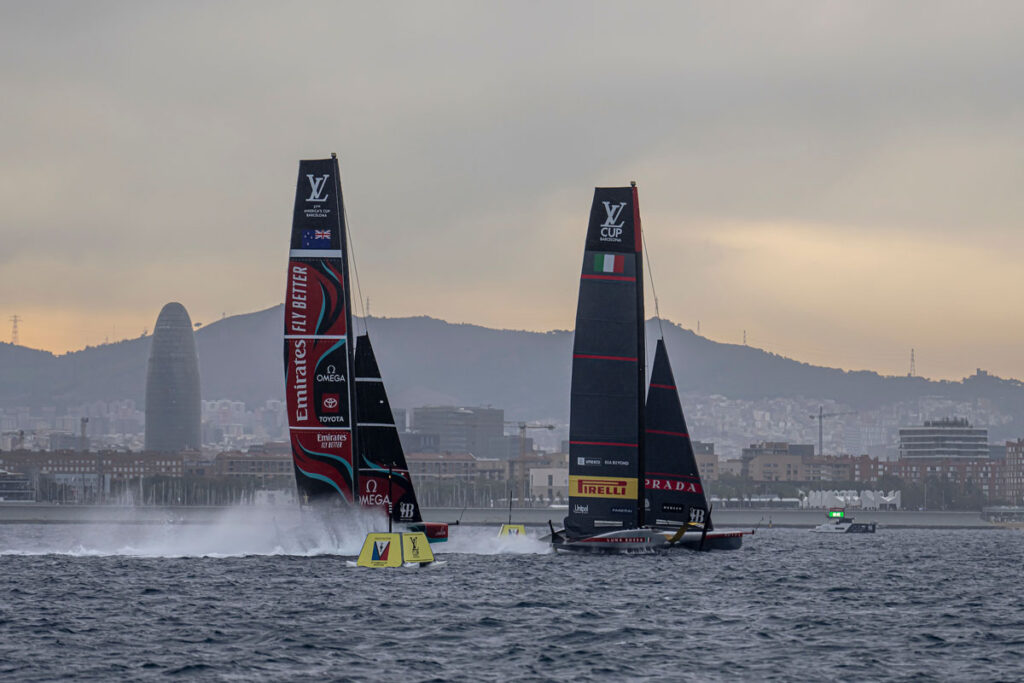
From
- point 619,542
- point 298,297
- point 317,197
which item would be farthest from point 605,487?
point 317,197

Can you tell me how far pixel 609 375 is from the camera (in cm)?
5559

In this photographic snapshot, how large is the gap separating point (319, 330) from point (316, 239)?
312 centimetres

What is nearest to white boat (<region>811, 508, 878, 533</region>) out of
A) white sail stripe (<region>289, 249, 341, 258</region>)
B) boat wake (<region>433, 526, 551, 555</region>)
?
boat wake (<region>433, 526, 551, 555</region>)

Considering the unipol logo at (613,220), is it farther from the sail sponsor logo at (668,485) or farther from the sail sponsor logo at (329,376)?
the sail sponsor logo at (329,376)

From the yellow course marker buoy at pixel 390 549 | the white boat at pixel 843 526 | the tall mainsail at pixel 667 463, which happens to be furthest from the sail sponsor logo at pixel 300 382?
the white boat at pixel 843 526

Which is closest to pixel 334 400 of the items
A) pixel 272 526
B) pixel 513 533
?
pixel 272 526

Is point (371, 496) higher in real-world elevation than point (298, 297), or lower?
lower

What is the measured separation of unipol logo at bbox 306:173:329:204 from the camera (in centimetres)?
5144

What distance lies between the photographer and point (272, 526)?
2226 inches

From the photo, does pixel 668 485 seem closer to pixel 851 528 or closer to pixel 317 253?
pixel 317 253

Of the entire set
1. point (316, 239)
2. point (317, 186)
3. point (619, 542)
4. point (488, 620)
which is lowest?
point (488, 620)

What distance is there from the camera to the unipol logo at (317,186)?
169 ft

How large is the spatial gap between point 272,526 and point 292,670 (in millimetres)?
30743

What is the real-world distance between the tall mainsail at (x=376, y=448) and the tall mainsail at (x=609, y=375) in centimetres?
658
